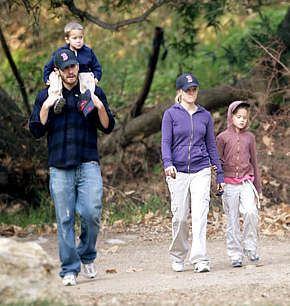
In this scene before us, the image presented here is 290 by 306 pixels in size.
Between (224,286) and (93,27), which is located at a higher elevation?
(93,27)

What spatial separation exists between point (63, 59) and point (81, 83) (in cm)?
28

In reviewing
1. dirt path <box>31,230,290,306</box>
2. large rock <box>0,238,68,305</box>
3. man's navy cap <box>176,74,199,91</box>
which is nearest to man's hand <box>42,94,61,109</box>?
man's navy cap <box>176,74,199,91</box>

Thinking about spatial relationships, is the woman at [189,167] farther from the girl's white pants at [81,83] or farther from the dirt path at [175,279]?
the girl's white pants at [81,83]

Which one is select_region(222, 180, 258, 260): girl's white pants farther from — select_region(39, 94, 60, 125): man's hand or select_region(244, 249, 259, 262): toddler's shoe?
select_region(39, 94, 60, 125): man's hand

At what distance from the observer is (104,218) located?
33.6 ft

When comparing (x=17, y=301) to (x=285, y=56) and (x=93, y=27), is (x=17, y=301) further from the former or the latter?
(x=93, y=27)

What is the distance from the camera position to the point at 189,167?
20.8 ft

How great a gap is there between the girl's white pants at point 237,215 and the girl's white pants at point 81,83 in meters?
1.92

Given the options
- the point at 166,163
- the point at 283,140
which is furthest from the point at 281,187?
the point at 166,163

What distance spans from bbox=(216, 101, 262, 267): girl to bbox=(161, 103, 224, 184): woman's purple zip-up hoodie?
0.34 m

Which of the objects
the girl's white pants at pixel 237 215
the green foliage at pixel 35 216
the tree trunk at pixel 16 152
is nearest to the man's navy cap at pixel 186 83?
the girl's white pants at pixel 237 215

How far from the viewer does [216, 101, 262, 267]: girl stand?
6.66 m

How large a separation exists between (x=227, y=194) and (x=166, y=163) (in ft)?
2.95

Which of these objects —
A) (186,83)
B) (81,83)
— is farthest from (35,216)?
(81,83)
